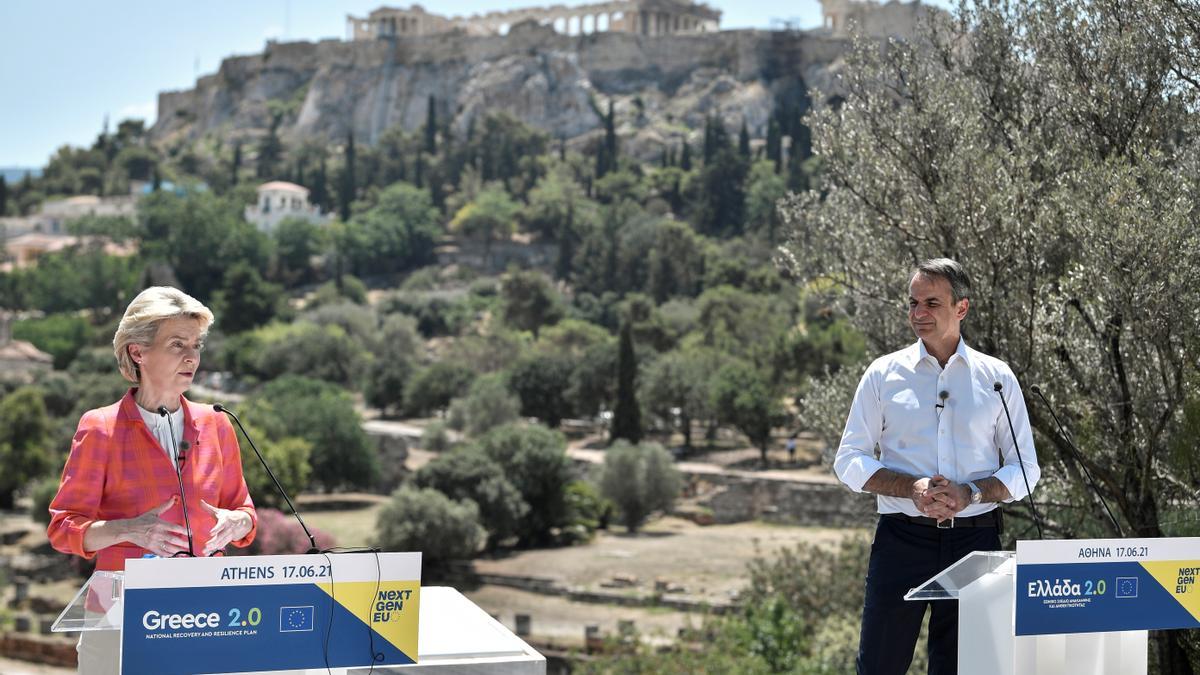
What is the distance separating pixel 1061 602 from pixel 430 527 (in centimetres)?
2625

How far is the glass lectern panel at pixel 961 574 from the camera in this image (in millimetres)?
3354

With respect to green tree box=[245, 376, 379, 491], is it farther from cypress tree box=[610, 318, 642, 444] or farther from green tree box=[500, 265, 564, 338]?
green tree box=[500, 265, 564, 338]

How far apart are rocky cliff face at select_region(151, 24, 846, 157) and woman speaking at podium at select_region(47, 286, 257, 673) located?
268ft

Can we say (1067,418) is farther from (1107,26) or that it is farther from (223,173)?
(223,173)

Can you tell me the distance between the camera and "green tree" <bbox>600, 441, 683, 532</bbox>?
33.7m

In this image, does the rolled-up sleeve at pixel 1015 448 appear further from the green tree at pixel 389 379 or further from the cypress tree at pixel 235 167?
the cypress tree at pixel 235 167

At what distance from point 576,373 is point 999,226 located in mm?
35805

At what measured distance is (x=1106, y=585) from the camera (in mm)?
3418

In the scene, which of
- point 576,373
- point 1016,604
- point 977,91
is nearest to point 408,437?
point 576,373

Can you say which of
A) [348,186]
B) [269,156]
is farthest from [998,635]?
[269,156]

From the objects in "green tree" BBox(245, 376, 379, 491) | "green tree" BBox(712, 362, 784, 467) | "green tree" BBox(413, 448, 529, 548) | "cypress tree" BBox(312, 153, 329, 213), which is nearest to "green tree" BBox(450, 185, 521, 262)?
"cypress tree" BBox(312, 153, 329, 213)

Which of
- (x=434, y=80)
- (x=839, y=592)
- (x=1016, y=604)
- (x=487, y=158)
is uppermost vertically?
(x=434, y=80)

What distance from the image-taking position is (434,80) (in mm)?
99875

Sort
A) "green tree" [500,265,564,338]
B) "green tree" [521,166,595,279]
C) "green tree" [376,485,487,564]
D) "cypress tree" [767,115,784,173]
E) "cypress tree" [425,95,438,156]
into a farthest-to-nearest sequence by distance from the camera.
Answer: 1. "cypress tree" [425,95,438,156]
2. "cypress tree" [767,115,784,173]
3. "green tree" [521,166,595,279]
4. "green tree" [500,265,564,338]
5. "green tree" [376,485,487,564]
